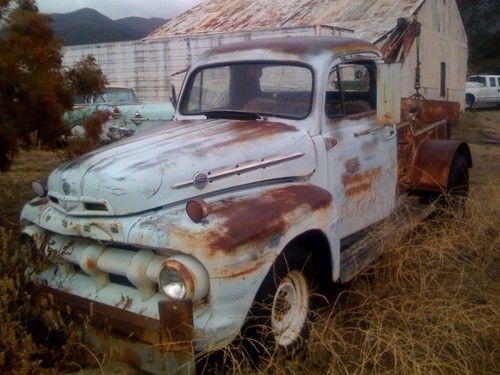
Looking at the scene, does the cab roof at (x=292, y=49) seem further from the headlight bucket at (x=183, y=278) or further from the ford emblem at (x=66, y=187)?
the headlight bucket at (x=183, y=278)

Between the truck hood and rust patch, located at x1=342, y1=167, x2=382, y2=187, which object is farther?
rust patch, located at x1=342, y1=167, x2=382, y2=187

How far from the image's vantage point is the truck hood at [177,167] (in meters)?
3.09

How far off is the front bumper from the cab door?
5.78 ft

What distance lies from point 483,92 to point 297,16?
1378cm

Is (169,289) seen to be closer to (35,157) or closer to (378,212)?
(378,212)

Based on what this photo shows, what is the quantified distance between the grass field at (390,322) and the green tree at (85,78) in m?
1.47

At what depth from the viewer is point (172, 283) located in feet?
8.98

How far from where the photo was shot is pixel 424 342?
10.7 ft

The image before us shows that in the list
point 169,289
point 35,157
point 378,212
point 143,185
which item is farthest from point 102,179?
point 35,157

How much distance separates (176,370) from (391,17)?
14.4m

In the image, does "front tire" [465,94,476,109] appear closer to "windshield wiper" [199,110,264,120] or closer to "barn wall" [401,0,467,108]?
"barn wall" [401,0,467,108]

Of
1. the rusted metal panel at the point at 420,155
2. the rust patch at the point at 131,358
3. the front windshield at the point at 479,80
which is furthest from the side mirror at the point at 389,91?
the front windshield at the point at 479,80

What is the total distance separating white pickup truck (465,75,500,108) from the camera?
2645cm

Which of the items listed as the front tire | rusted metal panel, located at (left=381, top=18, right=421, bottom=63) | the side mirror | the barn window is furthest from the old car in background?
the front tire
